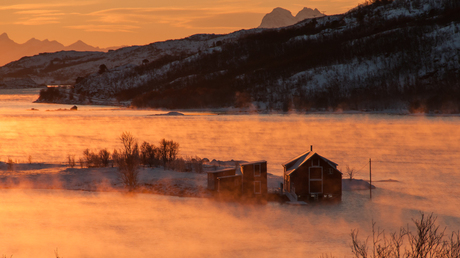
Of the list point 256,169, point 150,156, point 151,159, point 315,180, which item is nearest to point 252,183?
point 256,169

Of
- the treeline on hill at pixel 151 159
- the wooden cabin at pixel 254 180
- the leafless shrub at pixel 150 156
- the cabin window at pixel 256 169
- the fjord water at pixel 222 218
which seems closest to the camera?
the fjord water at pixel 222 218

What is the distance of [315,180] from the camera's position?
43312mm

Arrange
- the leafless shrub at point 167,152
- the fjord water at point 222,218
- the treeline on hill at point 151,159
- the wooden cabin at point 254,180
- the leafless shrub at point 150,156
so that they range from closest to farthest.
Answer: the fjord water at point 222,218 < the wooden cabin at point 254,180 < the treeline on hill at point 151,159 < the leafless shrub at point 150,156 < the leafless shrub at point 167,152

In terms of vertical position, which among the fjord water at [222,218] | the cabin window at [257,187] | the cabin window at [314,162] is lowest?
the fjord water at [222,218]

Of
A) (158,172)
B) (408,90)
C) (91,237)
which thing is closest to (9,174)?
(158,172)

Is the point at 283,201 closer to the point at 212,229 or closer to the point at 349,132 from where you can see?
the point at 212,229

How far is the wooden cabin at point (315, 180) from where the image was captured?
42.7 metres

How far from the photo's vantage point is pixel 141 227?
112ft

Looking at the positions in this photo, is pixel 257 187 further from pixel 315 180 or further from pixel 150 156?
pixel 150 156

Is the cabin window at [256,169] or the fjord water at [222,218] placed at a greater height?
the cabin window at [256,169]

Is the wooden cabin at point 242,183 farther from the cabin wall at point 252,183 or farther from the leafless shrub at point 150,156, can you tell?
the leafless shrub at point 150,156

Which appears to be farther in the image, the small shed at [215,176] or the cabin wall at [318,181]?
the small shed at [215,176]

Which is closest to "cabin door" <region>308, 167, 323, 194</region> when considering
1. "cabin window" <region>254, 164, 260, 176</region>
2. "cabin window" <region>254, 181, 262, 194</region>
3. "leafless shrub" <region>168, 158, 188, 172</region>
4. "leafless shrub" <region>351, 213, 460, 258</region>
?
"cabin window" <region>254, 181, 262, 194</region>

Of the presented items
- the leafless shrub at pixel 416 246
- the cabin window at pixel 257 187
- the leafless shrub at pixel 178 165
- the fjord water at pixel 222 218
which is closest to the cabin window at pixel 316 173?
the fjord water at pixel 222 218
